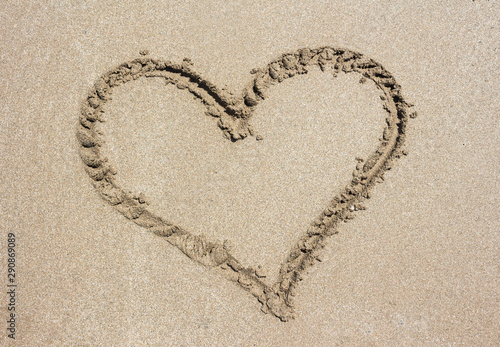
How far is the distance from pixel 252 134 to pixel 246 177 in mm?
261

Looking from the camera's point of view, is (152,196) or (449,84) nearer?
(152,196)

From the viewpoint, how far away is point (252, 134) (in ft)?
6.34

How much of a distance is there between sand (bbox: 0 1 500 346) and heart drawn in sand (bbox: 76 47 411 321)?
0.4 inches

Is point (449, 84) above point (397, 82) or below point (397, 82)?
above

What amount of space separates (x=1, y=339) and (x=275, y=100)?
6.90 ft

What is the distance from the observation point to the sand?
6.15 ft

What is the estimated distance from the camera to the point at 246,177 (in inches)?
76.0

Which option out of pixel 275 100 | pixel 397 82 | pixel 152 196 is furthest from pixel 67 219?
pixel 397 82

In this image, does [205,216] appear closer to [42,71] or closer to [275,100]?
[275,100]

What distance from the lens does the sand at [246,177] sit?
6.15 feet

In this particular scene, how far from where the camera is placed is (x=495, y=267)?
76.8 inches

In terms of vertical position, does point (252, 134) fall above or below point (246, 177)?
above

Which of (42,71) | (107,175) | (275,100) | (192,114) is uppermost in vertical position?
(275,100)

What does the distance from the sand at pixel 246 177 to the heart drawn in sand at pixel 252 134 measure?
0.04 feet
